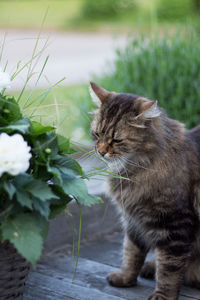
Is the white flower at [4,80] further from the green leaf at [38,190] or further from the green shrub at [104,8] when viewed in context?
the green shrub at [104,8]

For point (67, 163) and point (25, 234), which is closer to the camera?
point (25, 234)

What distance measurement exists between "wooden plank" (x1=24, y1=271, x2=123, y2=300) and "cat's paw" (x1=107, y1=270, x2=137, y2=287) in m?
0.14

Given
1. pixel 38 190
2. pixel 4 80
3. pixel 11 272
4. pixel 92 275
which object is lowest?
pixel 92 275

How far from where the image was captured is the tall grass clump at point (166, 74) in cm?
453

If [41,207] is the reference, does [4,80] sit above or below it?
above

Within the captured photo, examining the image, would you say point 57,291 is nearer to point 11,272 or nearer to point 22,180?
point 11,272

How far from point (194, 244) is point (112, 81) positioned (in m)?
2.55

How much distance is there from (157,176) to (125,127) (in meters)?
0.32

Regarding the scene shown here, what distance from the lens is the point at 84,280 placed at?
2.92 metres

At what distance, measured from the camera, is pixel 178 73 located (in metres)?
4.54

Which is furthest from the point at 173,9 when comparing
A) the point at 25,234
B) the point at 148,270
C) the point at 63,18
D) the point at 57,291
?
the point at 25,234

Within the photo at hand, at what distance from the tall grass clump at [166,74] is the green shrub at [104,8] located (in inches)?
813

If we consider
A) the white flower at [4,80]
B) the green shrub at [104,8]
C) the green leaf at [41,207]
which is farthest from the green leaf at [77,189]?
the green shrub at [104,8]

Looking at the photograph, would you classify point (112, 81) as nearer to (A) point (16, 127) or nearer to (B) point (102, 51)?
(A) point (16, 127)
